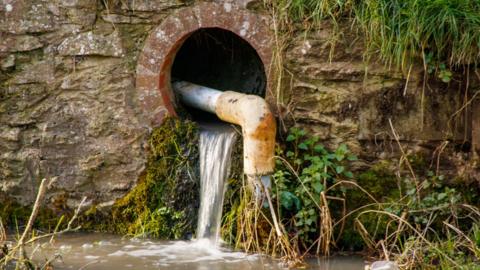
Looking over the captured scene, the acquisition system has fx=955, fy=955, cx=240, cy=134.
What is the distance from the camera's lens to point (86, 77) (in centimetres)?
797

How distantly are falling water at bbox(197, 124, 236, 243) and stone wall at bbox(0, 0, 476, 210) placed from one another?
0.54m

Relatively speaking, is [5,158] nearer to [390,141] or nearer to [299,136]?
[299,136]

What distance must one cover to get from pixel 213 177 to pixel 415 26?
2.00 metres

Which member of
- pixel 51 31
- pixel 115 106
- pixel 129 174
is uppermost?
pixel 51 31

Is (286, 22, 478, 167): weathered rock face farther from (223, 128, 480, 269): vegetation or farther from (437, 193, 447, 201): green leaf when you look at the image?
(437, 193, 447, 201): green leaf

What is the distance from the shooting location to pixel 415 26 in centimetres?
722

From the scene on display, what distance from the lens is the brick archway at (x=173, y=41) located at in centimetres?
775

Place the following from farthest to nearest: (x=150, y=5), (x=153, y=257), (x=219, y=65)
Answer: (x=219, y=65) < (x=150, y=5) < (x=153, y=257)

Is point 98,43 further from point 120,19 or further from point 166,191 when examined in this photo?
point 166,191

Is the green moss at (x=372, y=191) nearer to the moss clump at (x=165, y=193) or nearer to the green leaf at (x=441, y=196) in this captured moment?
the green leaf at (x=441, y=196)

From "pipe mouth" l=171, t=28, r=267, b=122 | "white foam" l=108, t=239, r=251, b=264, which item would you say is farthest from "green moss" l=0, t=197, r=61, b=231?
"pipe mouth" l=171, t=28, r=267, b=122

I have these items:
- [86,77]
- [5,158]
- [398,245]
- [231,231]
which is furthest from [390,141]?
[5,158]

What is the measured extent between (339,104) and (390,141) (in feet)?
1.64

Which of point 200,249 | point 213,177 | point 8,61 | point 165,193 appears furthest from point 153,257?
point 8,61
